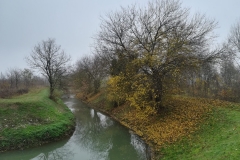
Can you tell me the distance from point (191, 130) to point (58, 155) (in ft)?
34.2

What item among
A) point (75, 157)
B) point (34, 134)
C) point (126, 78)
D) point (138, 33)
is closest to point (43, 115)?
point (34, 134)

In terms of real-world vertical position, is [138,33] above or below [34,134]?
above

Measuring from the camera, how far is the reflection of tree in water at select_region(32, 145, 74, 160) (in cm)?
1454

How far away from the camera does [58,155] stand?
15.0 meters

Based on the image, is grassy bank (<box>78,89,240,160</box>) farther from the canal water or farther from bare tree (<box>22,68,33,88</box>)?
bare tree (<box>22,68,33,88</box>)

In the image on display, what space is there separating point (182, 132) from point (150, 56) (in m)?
7.12

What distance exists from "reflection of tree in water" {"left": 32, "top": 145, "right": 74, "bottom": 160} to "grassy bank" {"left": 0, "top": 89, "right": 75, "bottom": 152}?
167 centimetres

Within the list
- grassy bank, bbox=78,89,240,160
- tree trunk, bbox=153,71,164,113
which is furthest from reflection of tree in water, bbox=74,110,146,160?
tree trunk, bbox=153,71,164,113

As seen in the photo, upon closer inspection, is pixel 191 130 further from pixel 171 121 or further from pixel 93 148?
pixel 93 148

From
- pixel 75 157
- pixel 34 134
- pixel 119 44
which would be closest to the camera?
pixel 75 157

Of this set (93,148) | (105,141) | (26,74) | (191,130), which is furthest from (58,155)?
(26,74)

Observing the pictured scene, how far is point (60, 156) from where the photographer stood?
14.8 meters

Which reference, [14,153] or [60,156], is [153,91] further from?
[14,153]

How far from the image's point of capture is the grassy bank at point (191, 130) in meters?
10.6
